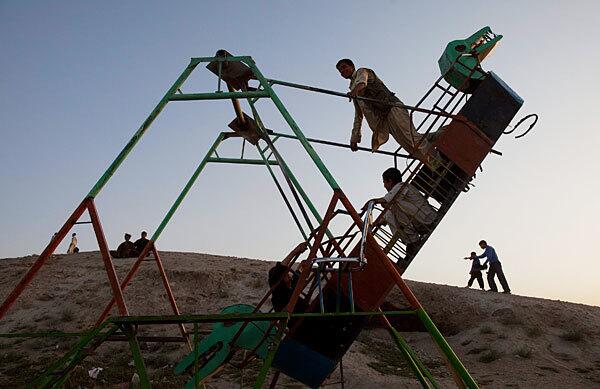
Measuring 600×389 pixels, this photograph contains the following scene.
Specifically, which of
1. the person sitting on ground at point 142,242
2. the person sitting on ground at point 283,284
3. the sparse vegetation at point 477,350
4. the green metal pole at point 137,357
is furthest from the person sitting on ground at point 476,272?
the green metal pole at point 137,357

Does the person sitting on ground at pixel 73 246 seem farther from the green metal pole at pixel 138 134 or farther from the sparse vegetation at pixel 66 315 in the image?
the green metal pole at pixel 138 134

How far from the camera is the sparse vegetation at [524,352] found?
15.6m

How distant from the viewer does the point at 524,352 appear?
51.4ft

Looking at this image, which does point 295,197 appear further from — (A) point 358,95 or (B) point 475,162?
(B) point 475,162

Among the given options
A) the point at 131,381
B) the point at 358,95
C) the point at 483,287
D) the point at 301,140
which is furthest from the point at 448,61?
the point at 483,287

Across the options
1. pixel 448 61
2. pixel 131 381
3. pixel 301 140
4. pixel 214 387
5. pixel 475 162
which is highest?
pixel 448 61

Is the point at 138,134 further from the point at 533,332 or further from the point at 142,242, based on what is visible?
the point at 142,242

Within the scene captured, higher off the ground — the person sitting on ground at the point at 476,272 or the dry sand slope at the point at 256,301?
the person sitting on ground at the point at 476,272

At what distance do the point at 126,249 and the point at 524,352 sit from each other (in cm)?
1881

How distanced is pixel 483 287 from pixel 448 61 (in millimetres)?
18024

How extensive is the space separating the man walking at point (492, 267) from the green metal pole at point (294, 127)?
688 inches

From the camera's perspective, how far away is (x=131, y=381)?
12055 mm

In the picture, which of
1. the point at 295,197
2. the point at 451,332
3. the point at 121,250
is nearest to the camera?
the point at 295,197

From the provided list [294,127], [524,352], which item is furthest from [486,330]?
[294,127]
